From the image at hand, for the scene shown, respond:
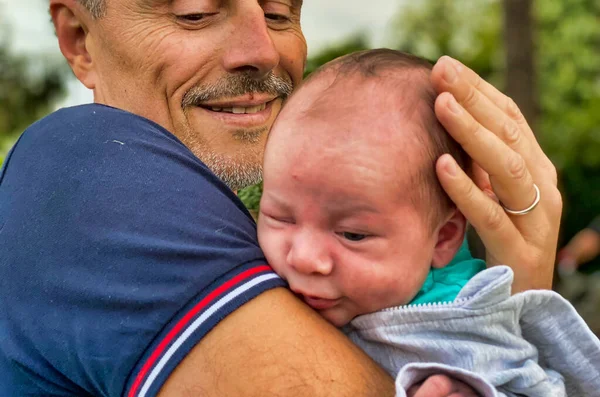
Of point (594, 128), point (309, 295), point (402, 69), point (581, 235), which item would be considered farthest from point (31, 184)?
point (594, 128)

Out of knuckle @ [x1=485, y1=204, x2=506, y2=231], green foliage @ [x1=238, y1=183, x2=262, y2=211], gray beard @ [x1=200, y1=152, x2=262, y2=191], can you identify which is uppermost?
knuckle @ [x1=485, y1=204, x2=506, y2=231]

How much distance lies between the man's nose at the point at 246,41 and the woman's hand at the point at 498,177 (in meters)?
0.91

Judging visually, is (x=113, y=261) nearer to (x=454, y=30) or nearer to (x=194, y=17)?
(x=194, y=17)

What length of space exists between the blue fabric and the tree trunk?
6.54m

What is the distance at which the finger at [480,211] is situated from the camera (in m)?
1.98

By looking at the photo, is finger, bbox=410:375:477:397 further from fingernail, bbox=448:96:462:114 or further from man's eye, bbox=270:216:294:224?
fingernail, bbox=448:96:462:114

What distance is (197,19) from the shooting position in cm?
282

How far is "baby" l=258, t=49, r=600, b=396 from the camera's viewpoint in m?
1.95

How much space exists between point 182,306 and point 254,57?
124cm

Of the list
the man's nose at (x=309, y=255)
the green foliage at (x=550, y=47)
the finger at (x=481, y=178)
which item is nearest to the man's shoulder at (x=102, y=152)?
the man's nose at (x=309, y=255)

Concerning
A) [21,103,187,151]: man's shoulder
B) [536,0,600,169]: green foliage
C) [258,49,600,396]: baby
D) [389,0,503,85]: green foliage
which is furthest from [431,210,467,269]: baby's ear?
[389,0,503,85]: green foliage

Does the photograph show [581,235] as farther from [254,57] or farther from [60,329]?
[60,329]

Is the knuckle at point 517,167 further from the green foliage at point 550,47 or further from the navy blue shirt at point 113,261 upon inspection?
the green foliage at point 550,47

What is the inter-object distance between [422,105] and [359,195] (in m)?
0.28
